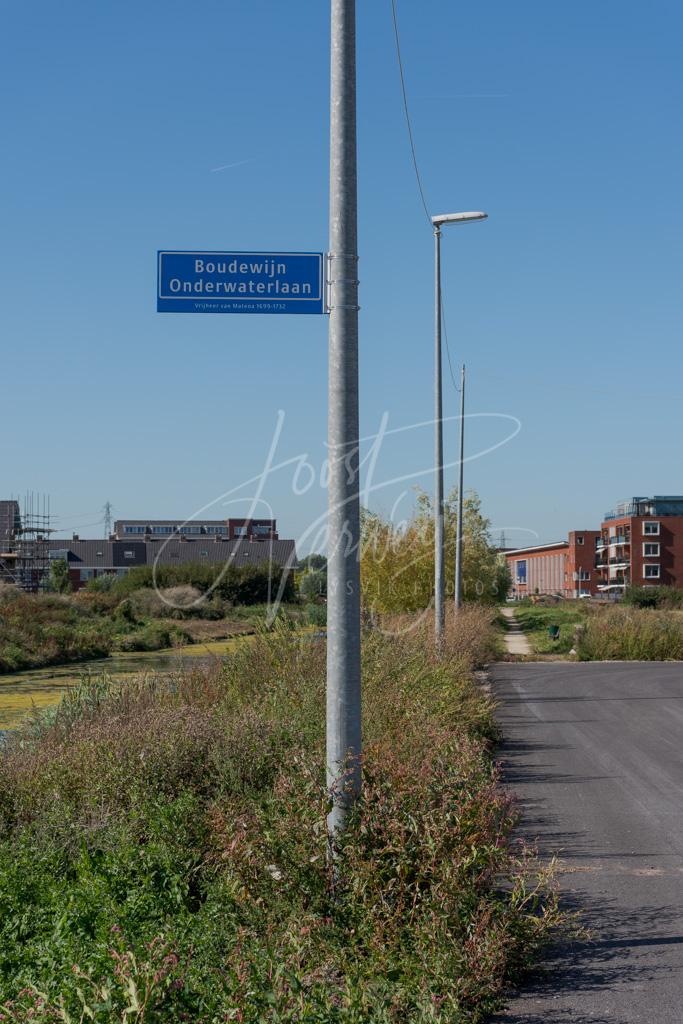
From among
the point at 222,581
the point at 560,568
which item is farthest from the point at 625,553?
the point at 222,581

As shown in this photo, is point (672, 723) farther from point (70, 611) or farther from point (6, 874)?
point (70, 611)

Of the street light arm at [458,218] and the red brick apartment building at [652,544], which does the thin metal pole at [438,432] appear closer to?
the street light arm at [458,218]

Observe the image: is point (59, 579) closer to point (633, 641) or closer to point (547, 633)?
point (547, 633)

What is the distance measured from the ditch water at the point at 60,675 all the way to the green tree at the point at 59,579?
84.3 ft

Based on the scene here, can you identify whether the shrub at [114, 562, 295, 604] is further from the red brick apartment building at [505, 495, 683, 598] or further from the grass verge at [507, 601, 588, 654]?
the red brick apartment building at [505, 495, 683, 598]

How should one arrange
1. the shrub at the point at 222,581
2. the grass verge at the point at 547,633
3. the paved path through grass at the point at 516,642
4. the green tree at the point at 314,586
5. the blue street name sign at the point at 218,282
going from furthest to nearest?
the shrub at the point at 222,581 → the green tree at the point at 314,586 → the paved path through grass at the point at 516,642 → the grass verge at the point at 547,633 → the blue street name sign at the point at 218,282

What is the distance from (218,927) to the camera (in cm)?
506

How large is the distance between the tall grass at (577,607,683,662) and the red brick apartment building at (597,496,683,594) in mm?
71293

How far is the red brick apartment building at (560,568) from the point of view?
121 meters

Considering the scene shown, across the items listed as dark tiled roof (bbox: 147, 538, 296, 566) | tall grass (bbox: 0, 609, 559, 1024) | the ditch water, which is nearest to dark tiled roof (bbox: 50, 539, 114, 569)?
dark tiled roof (bbox: 147, 538, 296, 566)

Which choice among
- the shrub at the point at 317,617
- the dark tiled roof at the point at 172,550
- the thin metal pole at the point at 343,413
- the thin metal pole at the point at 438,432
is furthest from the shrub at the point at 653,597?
the thin metal pole at the point at 343,413

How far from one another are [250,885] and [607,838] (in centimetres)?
423

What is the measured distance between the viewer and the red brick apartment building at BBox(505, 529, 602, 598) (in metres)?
121

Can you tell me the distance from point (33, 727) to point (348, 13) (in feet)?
26.1
